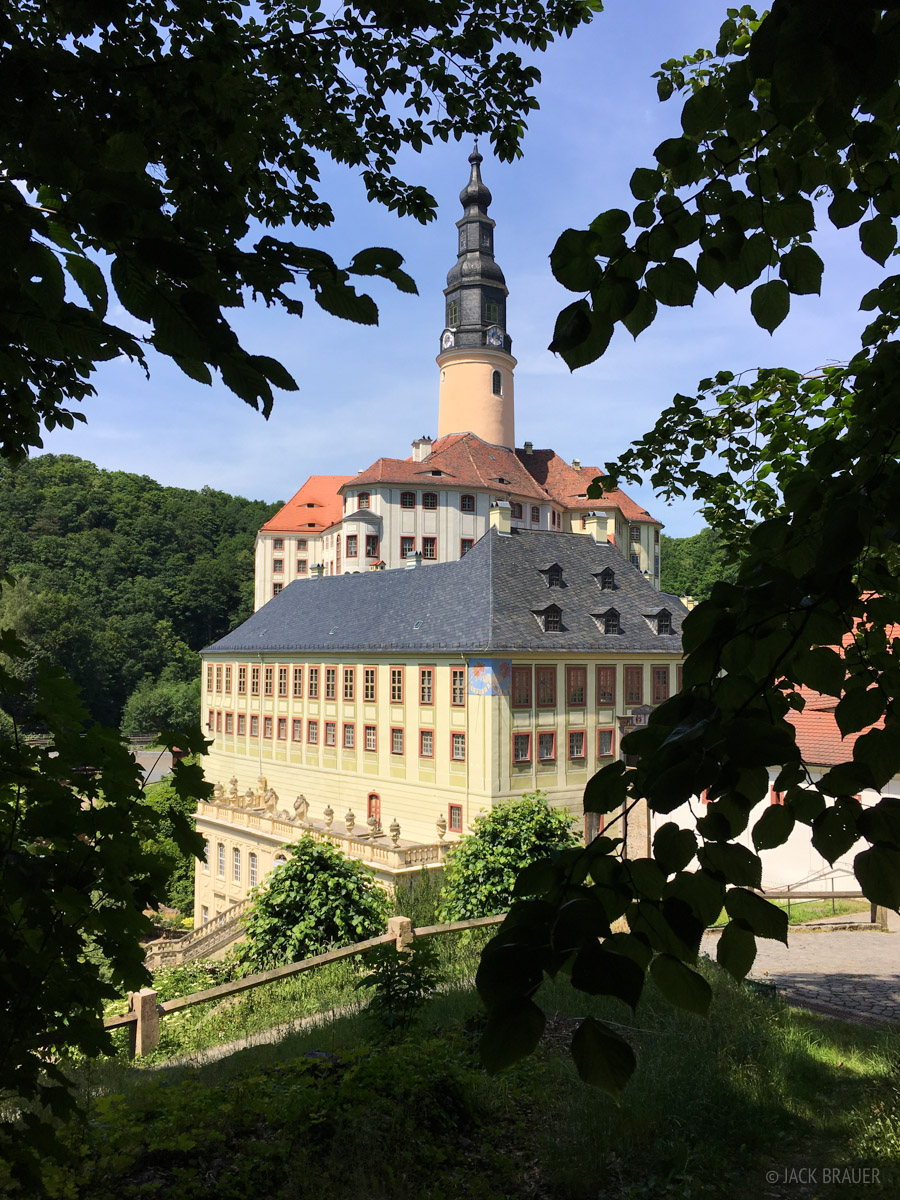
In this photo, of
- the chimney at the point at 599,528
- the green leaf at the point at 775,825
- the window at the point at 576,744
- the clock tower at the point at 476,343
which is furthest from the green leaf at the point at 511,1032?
the clock tower at the point at 476,343

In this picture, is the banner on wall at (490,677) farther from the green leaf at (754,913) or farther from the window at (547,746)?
the green leaf at (754,913)

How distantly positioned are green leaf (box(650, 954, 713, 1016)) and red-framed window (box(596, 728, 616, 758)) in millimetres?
31124

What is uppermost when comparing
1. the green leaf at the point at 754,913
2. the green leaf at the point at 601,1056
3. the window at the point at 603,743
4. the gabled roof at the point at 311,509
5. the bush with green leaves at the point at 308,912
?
the gabled roof at the point at 311,509

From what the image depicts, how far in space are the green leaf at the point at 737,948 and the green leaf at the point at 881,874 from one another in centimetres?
23

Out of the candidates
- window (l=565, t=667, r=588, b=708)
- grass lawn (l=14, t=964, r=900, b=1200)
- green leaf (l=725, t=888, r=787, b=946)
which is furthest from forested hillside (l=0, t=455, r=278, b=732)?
green leaf (l=725, t=888, r=787, b=946)

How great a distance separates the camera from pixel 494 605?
3116 cm

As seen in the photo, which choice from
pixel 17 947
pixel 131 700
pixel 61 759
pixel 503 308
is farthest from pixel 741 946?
pixel 131 700

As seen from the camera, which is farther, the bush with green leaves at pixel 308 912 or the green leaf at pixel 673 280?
the bush with green leaves at pixel 308 912

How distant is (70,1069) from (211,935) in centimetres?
1907

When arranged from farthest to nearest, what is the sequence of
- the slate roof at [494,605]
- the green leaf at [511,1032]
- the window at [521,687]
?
the slate roof at [494,605] < the window at [521,687] < the green leaf at [511,1032]

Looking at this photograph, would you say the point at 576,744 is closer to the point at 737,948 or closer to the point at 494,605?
the point at 494,605

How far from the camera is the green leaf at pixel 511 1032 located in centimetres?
118

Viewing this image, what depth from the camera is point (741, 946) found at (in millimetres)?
1574

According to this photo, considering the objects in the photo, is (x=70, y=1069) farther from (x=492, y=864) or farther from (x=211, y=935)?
(x=211, y=935)
